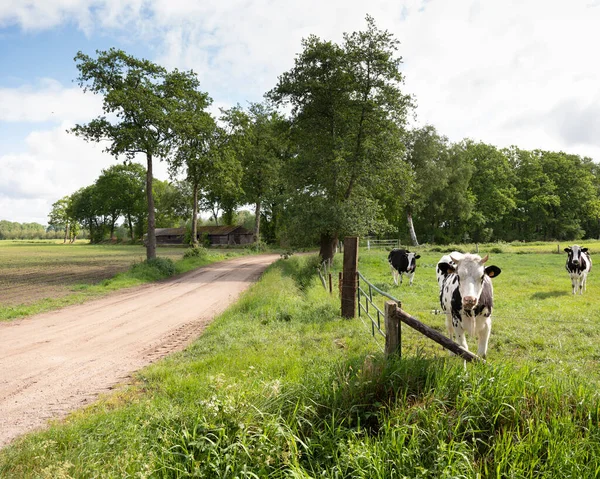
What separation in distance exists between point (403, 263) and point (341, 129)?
33.9 ft

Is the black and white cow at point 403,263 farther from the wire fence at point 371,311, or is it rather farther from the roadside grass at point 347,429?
the roadside grass at point 347,429

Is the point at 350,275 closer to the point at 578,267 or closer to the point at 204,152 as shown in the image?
the point at 578,267

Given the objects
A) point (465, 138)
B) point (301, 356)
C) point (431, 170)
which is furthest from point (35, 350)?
point (465, 138)

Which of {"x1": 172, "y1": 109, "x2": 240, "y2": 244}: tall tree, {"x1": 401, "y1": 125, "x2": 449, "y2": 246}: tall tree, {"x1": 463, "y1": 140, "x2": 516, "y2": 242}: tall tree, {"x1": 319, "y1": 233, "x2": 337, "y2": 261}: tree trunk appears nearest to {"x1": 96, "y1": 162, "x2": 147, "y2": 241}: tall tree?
{"x1": 172, "y1": 109, "x2": 240, "y2": 244}: tall tree

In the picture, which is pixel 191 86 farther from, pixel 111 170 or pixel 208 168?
pixel 111 170

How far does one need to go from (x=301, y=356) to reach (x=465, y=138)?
2983 inches

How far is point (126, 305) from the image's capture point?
13594mm

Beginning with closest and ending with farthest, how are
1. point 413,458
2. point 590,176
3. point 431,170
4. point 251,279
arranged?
point 413,458
point 251,279
point 431,170
point 590,176

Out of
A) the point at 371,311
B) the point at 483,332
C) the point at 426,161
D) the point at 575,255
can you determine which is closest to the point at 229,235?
the point at 426,161

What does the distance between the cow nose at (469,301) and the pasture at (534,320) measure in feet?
2.86

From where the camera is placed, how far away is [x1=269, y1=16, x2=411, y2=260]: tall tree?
74.7ft

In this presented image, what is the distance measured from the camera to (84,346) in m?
8.72

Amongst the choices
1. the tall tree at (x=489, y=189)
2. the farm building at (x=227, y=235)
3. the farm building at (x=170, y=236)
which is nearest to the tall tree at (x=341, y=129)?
the tall tree at (x=489, y=189)

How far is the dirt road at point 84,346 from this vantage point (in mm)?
5801
